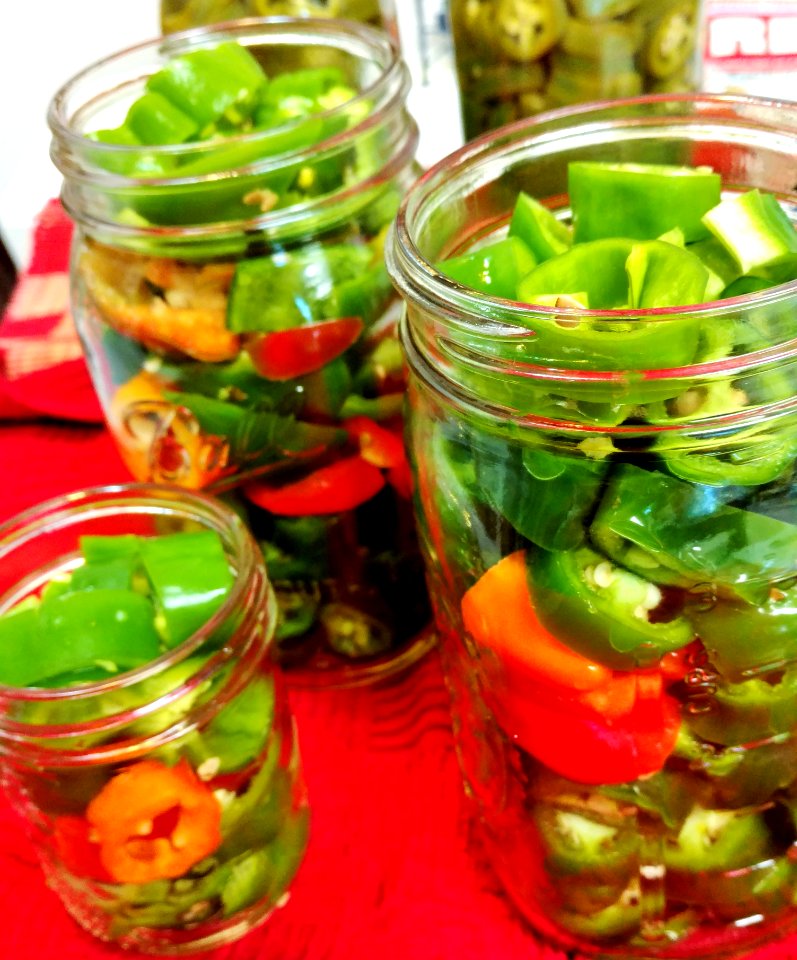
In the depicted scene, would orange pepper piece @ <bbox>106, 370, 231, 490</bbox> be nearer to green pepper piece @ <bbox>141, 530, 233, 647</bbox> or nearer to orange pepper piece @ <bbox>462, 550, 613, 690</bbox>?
green pepper piece @ <bbox>141, 530, 233, 647</bbox>

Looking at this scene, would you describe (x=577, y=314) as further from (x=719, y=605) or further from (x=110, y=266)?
(x=110, y=266)

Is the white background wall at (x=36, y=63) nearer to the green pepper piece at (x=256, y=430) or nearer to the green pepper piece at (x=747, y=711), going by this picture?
the green pepper piece at (x=256, y=430)

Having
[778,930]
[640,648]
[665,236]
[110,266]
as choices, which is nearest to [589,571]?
[640,648]

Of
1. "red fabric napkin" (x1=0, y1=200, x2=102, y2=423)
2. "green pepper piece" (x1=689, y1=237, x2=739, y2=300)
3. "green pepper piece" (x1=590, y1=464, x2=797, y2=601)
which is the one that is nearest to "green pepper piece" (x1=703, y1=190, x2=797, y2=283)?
"green pepper piece" (x1=689, y1=237, x2=739, y2=300)

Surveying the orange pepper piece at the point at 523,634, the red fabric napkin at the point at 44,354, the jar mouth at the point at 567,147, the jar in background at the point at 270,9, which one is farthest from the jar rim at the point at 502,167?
the red fabric napkin at the point at 44,354

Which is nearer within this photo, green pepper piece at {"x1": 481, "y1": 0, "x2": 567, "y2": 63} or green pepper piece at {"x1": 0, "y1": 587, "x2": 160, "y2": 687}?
green pepper piece at {"x1": 0, "y1": 587, "x2": 160, "y2": 687}

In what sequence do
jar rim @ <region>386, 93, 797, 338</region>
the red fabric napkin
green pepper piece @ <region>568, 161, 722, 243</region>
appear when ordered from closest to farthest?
jar rim @ <region>386, 93, 797, 338</region> < green pepper piece @ <region>568, 161, 722, 243</region> < the red fabric napkin
